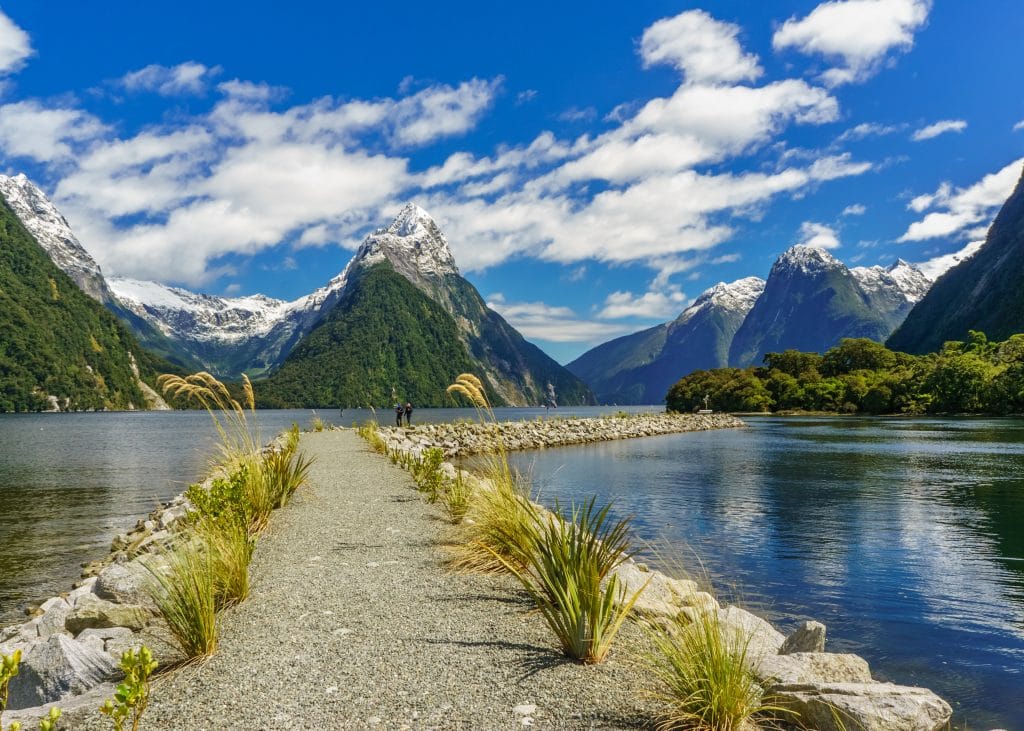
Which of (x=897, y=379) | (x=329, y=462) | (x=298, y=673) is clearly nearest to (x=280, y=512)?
(x=298, y=673)

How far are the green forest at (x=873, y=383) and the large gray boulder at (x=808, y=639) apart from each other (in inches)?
4355

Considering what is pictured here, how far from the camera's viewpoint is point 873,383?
116875 mm

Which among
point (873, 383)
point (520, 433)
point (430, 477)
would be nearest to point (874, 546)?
point (430, 477)

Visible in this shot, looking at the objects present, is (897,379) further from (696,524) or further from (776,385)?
(696,524)

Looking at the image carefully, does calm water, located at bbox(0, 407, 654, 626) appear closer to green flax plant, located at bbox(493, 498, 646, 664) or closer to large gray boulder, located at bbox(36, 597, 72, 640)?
large gray boulder, located at bbox(36, 597, 72, 640)

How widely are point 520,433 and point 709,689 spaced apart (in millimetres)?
47188

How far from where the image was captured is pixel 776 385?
13462 cm

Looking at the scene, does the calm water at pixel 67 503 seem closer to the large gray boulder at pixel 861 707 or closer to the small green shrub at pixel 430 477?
the small green shrub at pixel 430 477

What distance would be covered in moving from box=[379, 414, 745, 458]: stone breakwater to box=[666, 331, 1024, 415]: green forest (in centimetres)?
4773

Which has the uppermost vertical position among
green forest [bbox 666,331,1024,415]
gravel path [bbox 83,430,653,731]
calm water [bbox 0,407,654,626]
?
green forest [bbox 666,331,1024,415]

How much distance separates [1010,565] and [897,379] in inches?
4444

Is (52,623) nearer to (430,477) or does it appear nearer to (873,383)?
(430,477)

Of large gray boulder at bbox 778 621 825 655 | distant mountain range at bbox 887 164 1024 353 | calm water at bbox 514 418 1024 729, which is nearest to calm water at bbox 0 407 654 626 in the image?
large gray boulder at bbox 778 621 825 655

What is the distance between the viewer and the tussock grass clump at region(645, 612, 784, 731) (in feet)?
14.8
